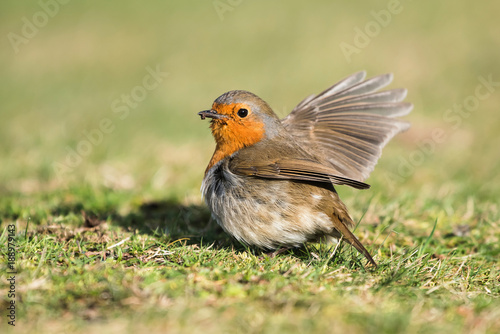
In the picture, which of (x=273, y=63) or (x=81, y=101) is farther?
(x=273, y=63)

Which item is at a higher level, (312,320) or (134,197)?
(134,197)

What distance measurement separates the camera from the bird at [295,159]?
13.9 ft

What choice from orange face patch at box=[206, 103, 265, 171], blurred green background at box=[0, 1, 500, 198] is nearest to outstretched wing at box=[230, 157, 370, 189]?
orange face patch at box=[206, 103, 265, 171]

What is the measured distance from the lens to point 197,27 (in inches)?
583

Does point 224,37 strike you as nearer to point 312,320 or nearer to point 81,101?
point 81,101

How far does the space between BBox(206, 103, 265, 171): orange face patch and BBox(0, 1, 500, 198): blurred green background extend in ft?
5.92

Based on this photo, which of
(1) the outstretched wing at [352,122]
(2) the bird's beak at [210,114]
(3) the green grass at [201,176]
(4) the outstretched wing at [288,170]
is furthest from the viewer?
(1) the outstretched wing at [352,122]

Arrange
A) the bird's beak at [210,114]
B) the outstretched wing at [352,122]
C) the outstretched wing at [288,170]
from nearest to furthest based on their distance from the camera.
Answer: the outstretched wing at [288,170] → the bird's beak at [210,114] → the outstretched wing at [352,122]

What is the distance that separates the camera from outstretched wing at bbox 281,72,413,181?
5.13 m

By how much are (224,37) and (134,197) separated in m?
9.01

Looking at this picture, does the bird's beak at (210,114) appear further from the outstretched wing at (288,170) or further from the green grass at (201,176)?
the green grass at (201,176)

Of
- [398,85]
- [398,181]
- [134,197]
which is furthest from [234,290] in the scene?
[398,85]

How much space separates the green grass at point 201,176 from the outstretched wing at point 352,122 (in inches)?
25.6

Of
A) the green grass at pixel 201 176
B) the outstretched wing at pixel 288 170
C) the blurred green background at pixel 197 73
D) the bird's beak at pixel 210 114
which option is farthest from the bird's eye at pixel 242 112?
the blurred green background at pixel 197 73
